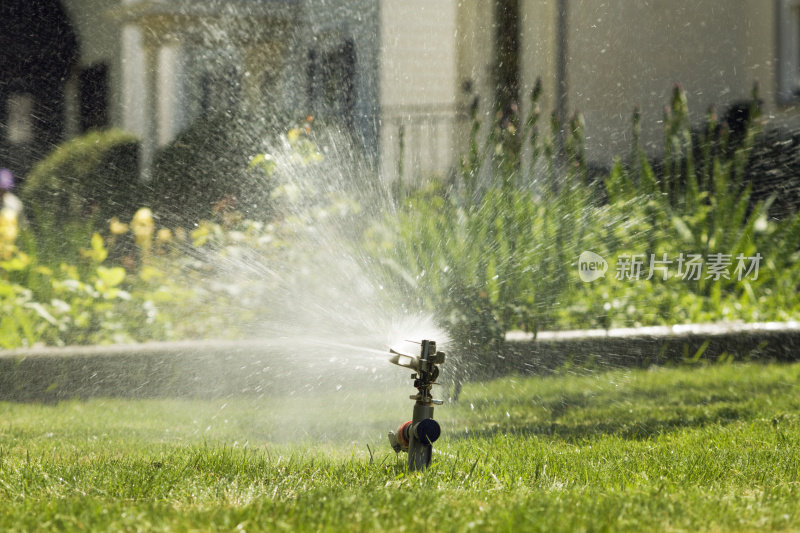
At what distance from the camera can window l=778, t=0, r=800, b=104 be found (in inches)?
217

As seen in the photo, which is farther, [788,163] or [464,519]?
[788,163]

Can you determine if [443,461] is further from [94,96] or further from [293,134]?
[94,96]

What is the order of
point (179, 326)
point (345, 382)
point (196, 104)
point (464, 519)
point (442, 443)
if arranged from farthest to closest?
point (196, 104), point (179, 326), point (345, 382), point (442, 443), point (464, 519)

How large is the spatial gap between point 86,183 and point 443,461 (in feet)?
9.31

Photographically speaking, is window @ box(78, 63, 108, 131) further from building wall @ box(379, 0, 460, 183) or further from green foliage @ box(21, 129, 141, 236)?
building wall @ box(379, 0, 460, 183)

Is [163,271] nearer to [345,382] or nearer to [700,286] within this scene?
[345,382]

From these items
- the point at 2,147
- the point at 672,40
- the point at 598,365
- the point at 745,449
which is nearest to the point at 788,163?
the point at 672,40

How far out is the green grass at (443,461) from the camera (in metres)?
1.89

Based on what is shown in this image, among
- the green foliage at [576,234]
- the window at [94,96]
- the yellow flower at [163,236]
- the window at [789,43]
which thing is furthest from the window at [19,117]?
the window at [789,43]

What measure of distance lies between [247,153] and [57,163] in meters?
0.99

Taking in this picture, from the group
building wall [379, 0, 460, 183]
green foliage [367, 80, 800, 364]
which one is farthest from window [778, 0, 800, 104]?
building wall [379, 0, 460, 183]

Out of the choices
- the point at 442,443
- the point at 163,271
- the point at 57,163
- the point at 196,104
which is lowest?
the point at 442,443

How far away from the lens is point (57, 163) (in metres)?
4.43

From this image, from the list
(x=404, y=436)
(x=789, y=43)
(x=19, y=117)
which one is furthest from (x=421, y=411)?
(x=789, y=43)
